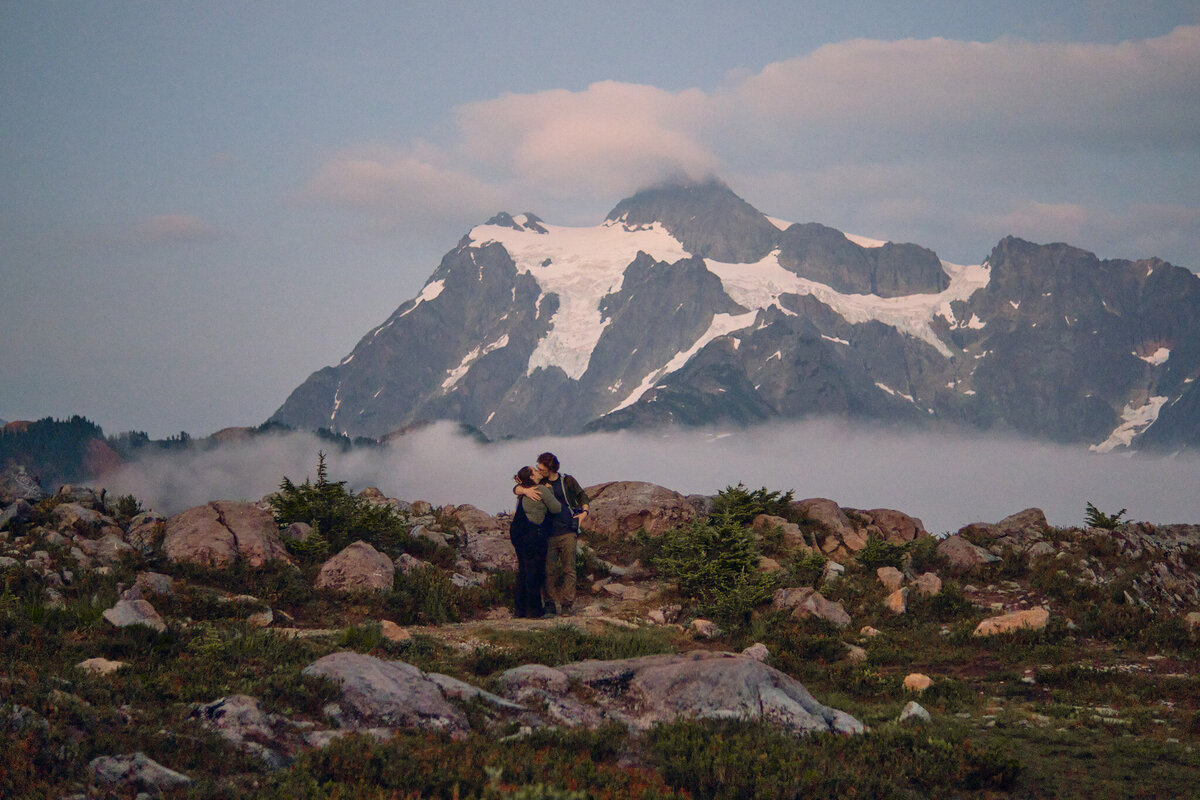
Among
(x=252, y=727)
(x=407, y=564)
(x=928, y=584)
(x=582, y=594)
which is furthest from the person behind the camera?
(x=582, y=594)

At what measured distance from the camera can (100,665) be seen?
11805mm

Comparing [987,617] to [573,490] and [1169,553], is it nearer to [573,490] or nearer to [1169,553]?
[1169,553]

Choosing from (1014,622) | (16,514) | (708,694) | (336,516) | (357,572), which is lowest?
(1014,622)

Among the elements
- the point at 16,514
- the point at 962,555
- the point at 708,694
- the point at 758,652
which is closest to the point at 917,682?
the point at 758,652

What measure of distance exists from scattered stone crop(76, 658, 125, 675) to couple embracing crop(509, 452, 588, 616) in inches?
348

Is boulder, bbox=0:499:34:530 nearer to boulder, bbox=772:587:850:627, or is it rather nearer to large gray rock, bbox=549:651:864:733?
large gray rock, bbox=549:651:864:733

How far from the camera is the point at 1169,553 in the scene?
2580 cm

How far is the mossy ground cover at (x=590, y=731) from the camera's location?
9.38 m

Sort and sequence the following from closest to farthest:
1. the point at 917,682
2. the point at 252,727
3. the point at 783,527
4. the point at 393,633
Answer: the point at 252,727
the point at 917,682
the point at 393,633
the point at 783,527

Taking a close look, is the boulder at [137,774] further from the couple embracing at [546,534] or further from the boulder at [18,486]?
the boulder at [18,486]

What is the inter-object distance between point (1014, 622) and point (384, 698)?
14.4 meters

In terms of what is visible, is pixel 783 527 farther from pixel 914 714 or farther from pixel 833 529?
pixel 914 714

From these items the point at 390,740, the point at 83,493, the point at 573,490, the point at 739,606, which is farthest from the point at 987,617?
the point at 83,493

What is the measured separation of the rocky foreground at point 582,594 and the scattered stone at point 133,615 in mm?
40
